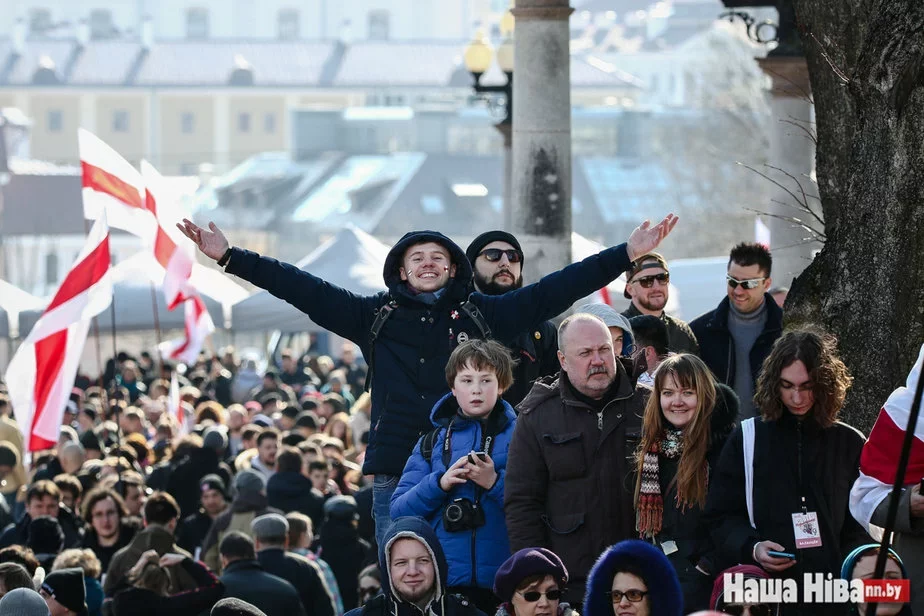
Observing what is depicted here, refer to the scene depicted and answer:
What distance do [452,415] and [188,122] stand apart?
10276 centimetres

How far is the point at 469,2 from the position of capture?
12656cm

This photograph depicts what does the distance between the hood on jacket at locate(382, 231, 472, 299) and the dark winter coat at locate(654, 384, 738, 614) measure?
129 centimetres

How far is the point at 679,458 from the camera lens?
6.32 m

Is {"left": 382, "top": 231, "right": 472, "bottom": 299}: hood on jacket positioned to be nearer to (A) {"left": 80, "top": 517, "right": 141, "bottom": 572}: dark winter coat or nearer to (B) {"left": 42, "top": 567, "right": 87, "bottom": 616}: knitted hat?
(B) {"left": 42, "top": 567, "right": 87, "bottom": 616}: knitted hat

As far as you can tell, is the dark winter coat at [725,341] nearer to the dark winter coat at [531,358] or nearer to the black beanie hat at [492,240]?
the dark winter coat at [531,358]

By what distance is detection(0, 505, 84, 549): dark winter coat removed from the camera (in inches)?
436

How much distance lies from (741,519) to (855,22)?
2.25m

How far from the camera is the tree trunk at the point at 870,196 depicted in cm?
673

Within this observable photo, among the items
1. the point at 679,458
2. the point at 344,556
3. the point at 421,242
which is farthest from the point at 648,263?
the point at 344,556

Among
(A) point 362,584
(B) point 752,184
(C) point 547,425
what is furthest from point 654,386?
(B) point 752,184

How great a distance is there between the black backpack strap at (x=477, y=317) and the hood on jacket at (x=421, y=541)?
3.55 feet

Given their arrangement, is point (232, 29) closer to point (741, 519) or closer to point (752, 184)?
point (752, 184)

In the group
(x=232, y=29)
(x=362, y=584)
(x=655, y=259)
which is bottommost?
(x=362, y=584)

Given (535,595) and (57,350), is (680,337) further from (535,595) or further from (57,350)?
(57,350)
